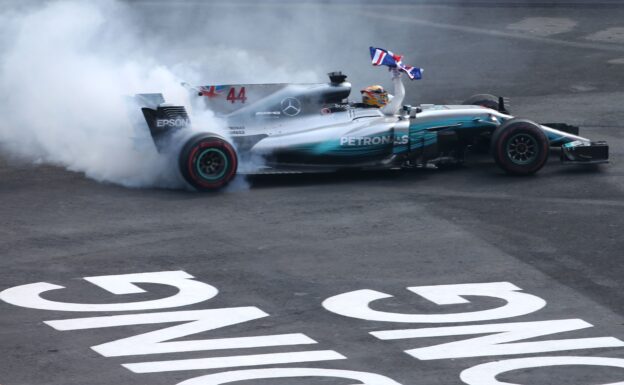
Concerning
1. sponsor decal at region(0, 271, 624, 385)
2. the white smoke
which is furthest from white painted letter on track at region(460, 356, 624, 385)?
the white smoke

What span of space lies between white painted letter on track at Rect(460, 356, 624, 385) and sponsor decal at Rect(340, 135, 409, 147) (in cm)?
694

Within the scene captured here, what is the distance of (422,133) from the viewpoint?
678 inches

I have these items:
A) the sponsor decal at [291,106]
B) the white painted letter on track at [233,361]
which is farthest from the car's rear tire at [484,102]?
the white painted letter on track at [233,361]

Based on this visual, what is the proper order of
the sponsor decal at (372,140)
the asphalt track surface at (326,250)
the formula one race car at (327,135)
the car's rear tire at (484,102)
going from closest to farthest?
the asphalt track surface at (326,250) → the formula one race car at (327,135) → the sponsor decal at (372,140) → the car's rear tire at (484,102)

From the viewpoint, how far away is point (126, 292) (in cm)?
1234

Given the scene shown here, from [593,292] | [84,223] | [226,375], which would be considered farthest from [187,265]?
[593,292]

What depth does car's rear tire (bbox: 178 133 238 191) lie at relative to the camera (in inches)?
645

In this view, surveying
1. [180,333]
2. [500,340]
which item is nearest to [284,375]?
[180,333]

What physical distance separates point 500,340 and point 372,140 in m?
6.44

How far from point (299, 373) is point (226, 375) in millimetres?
571

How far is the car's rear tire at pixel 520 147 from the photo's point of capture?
17016 millimetres

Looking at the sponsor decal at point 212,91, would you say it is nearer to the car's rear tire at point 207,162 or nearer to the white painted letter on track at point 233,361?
the car's rear tire at point 207,162

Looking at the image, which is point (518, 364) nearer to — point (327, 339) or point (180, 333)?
point (327, 339)

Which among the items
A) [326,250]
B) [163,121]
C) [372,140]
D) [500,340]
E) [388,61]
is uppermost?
[388,61]
